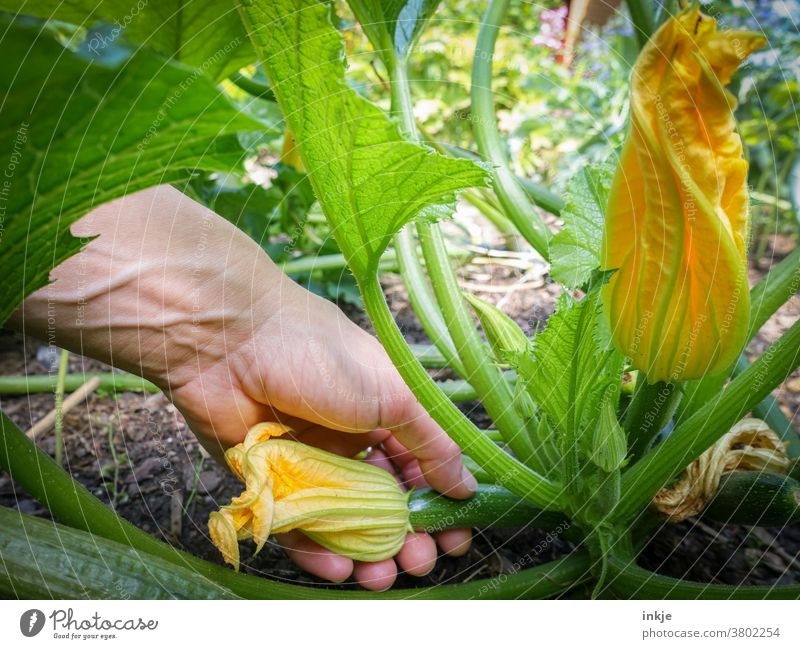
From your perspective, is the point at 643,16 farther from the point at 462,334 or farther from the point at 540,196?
the point at 462,334

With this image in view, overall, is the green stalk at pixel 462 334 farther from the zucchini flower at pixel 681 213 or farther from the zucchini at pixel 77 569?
the zucchini at pixel 77 569

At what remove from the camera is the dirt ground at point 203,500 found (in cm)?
83

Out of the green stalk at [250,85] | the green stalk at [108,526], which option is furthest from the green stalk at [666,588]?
the green stalk at [250,85]

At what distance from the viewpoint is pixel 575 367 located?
24.6 inches

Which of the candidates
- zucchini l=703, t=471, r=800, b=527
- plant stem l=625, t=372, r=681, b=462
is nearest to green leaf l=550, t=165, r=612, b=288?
plant stem l=625, t=372, r=681, b=462

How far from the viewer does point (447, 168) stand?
1.78 feet

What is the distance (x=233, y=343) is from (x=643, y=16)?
0.71 m

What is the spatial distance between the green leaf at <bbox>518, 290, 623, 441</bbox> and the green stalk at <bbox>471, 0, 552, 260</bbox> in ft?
0.98

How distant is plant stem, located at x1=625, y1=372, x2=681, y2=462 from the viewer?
682 millimetres

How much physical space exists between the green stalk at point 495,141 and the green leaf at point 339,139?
34 cm

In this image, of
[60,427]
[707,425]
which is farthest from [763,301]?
[60,427]

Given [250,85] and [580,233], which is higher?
[250,85]

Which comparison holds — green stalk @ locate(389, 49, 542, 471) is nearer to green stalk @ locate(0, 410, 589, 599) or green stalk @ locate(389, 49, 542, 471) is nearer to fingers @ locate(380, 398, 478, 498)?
fingers @ locate(380, 398, 478, 498)

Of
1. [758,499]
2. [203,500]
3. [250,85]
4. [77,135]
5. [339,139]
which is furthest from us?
[250,85]
